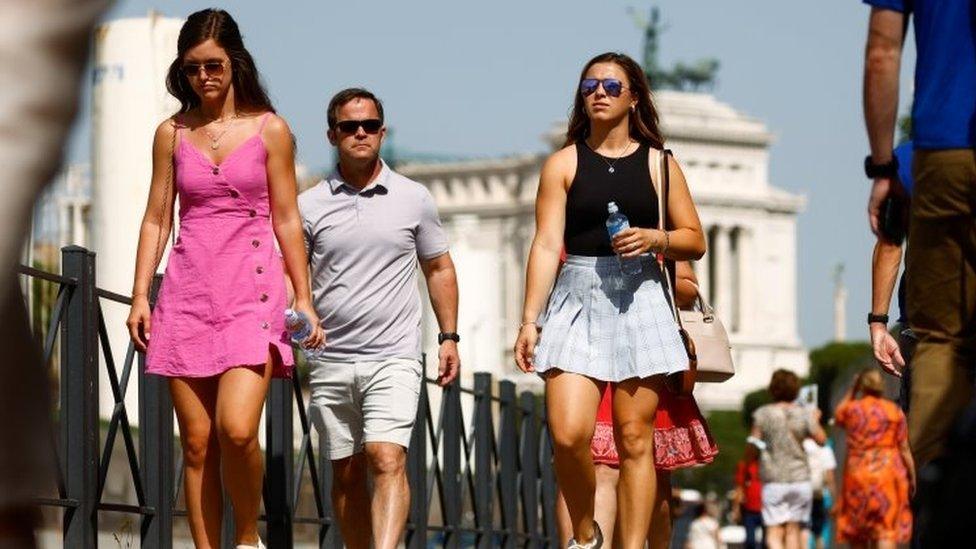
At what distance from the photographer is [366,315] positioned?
358 inches

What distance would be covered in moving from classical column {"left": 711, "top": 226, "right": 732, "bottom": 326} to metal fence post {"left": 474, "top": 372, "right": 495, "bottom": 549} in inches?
4651

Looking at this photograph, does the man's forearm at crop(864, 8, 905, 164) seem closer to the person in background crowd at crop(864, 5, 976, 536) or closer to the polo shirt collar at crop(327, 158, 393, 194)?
the person in background crowd at crop(864, 5, 976, 536)

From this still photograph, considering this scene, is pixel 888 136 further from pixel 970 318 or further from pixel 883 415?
pixel 883 415

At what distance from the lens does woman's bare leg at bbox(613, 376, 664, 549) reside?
8758 mm

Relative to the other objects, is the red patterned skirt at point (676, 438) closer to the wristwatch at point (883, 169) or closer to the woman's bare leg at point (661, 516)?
the woman's bare leg at point (661, 516)

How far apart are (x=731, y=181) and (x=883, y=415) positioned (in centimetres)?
12579

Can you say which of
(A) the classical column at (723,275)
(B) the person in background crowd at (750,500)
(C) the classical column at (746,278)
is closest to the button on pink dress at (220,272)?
(B) the person in background crowd at (750,500)

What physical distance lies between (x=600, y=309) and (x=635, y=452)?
0.47m

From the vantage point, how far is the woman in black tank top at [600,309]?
28.7 ft

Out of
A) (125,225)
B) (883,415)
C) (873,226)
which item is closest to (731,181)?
(125,225)

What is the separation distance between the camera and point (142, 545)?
933 centimetres

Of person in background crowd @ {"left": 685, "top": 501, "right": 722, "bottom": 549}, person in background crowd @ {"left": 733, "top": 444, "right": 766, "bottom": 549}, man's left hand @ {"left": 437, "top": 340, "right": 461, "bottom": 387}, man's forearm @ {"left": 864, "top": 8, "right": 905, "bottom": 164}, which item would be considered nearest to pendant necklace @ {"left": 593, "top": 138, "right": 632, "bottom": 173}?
man's left hand @ {"left": 437, "top": 340, "right": 461, "bottom": 387}

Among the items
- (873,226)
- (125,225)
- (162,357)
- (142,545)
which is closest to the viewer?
(873,226)

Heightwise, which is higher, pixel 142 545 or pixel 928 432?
pixel 928 432
